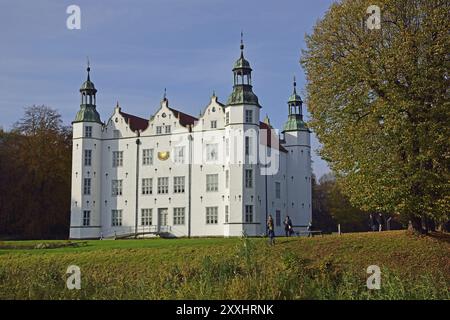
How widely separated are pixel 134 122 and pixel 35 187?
1216 cm

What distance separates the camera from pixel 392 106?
90.3ft

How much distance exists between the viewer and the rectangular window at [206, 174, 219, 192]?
49781mm

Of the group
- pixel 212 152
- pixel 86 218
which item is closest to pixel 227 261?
pixel 212 152

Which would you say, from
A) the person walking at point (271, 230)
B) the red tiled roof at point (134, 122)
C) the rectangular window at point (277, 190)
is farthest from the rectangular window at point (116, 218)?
the person walking at point (271, 230)

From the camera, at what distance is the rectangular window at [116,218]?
53.5 meters

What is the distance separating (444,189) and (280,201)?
88.1 feet

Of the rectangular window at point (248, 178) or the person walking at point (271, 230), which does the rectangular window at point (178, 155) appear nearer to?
the rectangular window at point (248, 178)

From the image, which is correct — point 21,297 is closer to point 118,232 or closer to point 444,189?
point 444,189

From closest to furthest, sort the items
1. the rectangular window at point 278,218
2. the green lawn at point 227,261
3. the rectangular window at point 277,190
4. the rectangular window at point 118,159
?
the green lawn at point 227,261, the rectangular window at point 278,218, the rectangular window at point 277,190, the rectangular window at point 118,159

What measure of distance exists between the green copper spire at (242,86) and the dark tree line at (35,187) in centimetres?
2057

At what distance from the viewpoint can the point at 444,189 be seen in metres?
27.5

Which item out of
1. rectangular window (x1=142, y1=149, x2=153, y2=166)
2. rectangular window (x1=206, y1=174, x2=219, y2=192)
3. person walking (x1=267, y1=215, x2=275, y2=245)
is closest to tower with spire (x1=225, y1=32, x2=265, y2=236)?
rectangular window (x1=206, y1=174, x2=219, y2=192)

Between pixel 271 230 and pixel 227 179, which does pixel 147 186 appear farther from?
pixel 271 230

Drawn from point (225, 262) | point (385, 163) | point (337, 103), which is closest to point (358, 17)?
point (337, 103)
